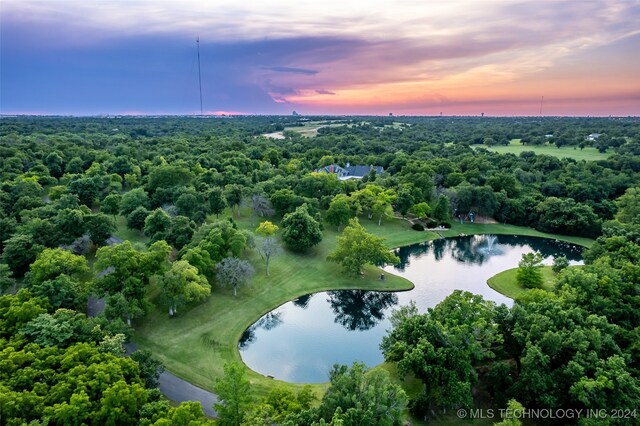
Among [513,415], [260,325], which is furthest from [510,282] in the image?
[260,325]

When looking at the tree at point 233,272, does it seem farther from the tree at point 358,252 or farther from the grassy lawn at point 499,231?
the grassy lawn at point 499,231

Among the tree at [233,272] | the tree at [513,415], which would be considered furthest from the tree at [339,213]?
the tree at [513,415]

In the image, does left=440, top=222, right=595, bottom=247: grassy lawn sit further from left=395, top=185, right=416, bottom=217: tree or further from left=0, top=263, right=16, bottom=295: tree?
left=0, top=263, right=16, bottom=295: tree

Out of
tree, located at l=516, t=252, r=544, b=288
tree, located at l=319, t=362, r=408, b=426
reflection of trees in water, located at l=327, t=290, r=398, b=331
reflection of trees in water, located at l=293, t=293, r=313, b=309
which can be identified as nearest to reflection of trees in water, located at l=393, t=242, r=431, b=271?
reflection of trees in water, located at l=327, t=290, r=398, b=331

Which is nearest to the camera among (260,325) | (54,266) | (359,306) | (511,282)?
(54,266)

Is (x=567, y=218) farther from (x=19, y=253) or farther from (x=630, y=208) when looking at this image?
(x=19, y=253)

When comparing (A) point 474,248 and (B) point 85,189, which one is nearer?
(A) point 474,248

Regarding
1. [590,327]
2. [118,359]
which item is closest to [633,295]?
[590,327]
